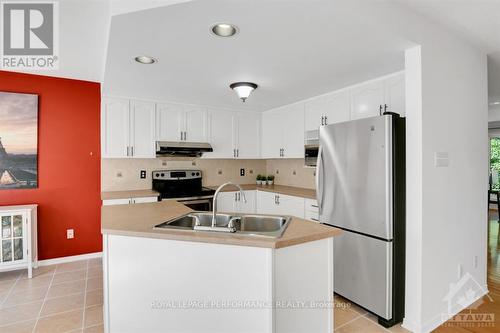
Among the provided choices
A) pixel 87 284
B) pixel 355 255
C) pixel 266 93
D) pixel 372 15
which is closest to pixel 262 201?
pixel 266 93

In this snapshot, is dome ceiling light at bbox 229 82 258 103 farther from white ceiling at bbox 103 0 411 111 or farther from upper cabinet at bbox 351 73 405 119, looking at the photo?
upper cabinet at bbox 351 73 405 119

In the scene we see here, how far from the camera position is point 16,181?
3.38m

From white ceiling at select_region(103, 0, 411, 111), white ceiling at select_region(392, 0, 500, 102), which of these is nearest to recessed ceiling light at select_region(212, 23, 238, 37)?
white ceiling at select_region(103, 0, 411, 111)

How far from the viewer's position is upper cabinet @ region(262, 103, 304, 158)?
4168mm

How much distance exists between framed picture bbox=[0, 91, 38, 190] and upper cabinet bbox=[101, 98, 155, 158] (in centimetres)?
77

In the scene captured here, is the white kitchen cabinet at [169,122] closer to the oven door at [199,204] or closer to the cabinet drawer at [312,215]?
the oven door at [199,204]

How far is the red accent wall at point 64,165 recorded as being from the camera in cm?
349

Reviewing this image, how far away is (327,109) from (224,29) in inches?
83.2

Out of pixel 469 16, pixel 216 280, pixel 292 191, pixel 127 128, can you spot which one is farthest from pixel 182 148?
pixel 469 16

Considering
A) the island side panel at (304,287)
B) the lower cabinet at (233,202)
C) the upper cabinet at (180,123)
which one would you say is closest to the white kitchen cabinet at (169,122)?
the upper cabinet at (180,123)

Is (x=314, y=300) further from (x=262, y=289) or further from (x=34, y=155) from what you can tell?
(x=34, y=155)

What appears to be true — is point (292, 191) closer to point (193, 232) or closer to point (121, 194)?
point (121, 194)

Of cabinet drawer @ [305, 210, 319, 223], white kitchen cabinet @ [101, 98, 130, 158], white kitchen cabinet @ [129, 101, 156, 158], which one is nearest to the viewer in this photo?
cabinet drawer @ [305, 210, 319, 223]

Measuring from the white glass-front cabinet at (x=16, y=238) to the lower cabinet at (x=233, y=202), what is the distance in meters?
2.33
